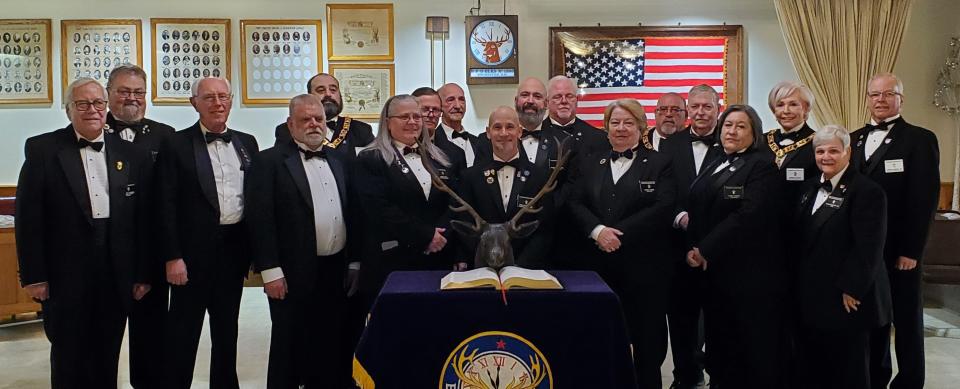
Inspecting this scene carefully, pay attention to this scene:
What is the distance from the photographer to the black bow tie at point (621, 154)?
3.59 metres

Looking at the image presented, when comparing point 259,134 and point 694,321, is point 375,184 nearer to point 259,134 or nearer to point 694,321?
point 694,321

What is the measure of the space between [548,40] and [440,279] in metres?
4.97

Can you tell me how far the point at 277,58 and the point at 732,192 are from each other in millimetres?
5358

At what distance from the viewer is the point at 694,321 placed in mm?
4109

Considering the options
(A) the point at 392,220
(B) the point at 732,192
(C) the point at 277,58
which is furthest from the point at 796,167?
(C) the point at 277,58

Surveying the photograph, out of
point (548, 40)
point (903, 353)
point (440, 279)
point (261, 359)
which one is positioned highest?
point (548, 40)

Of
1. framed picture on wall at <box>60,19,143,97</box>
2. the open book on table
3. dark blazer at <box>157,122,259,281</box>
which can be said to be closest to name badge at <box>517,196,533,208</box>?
the open book on table

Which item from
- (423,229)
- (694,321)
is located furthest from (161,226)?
(694,321)

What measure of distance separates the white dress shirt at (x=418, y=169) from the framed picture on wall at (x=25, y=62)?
5659 millimetres

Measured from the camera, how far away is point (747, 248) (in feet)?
11.3

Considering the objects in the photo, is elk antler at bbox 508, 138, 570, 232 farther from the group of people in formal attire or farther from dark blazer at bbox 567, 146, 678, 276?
dark blazer at bbox 567, 146, 678, 276

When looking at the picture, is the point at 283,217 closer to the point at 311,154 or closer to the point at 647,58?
the point at 311,154

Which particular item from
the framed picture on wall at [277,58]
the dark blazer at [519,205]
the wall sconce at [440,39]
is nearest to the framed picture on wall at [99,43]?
the framed picture on wall at [277,58]

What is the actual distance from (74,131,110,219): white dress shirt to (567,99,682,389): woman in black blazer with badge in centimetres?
216
